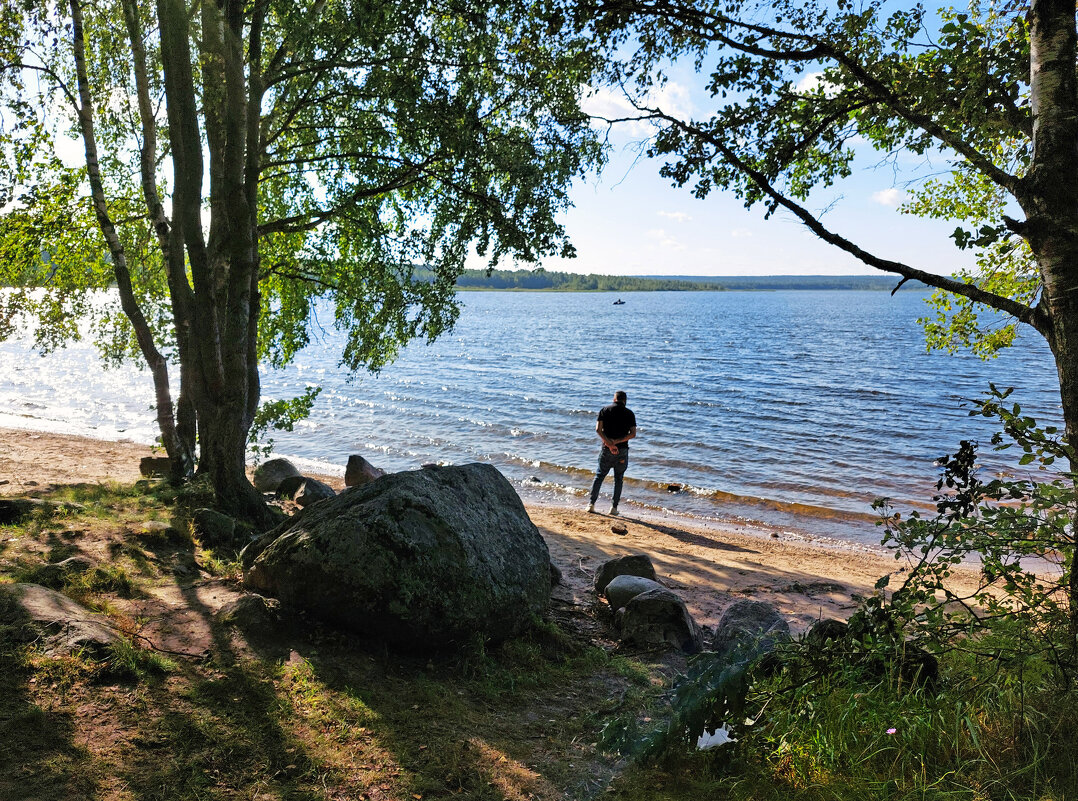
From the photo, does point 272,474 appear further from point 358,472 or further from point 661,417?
point 661,417

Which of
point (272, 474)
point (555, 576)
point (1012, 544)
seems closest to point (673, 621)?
point (555, 576)

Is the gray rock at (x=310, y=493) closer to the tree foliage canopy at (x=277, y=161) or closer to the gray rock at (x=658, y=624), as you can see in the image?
the tree foliage canopy at (x=277, y=161)

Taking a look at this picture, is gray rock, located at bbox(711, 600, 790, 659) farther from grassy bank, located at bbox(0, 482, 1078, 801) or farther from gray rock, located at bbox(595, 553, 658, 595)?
gray rock, located at bbox(595, 553, 658, 595)

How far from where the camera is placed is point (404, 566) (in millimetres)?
5699

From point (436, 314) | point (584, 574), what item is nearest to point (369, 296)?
point (436, 314)

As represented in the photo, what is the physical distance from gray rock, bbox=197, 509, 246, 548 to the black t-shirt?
326 inches

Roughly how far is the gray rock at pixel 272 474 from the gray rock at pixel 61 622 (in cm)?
960

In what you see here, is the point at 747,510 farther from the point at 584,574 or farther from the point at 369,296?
the point at 369,296

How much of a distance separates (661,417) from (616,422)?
45.3 feet

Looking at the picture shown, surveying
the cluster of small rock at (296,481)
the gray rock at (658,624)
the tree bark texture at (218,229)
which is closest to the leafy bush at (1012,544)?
the gray rock at (658,624)

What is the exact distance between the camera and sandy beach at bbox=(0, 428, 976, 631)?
955cm

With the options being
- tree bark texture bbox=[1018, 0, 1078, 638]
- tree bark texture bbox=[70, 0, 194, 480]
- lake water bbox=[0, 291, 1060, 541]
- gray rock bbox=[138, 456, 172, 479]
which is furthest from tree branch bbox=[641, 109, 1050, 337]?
gray rock bbox=[138, 456, 172, 479]

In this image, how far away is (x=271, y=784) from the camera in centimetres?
390

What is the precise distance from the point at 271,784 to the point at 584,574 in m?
6.33
